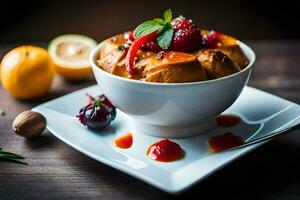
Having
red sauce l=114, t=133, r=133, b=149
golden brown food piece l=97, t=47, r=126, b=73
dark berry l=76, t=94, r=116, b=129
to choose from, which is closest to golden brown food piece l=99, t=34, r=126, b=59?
golden brown food piece l=97, t=47, r=126, b=73

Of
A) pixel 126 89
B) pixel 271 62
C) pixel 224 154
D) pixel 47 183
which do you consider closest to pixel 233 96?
pixel 224 154

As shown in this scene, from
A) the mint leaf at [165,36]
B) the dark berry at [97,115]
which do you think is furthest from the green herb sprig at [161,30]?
the dark berry at [97,115]

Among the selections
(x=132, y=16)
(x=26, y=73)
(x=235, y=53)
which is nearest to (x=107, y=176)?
(x=235, y=53)

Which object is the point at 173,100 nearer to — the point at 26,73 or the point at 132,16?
the point at 26,73

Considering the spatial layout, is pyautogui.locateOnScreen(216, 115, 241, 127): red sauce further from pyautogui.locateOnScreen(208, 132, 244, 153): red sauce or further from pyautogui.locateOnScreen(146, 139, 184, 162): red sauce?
pyautogui.locateOnScreen(146, 139, 184, 162): red sauce

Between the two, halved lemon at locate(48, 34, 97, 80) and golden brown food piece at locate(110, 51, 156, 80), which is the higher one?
golden brown food piece at locate(110, 51, 156, 80)

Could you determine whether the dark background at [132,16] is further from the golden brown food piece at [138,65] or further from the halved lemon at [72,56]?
the golden brown food piece at [138,65]

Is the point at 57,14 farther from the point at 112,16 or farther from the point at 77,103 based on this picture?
the point at 77,103
